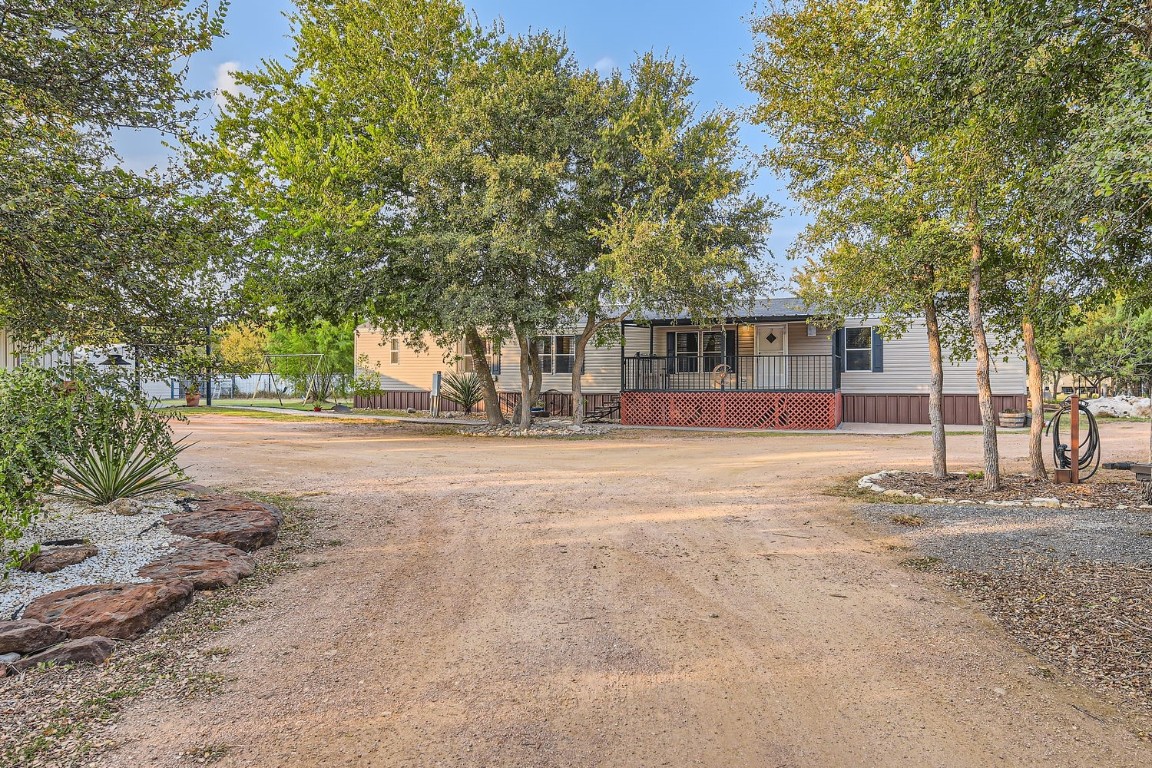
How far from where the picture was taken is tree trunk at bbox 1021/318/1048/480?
7.92 m

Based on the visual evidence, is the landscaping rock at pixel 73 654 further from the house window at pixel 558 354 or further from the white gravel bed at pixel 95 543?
the house window at pixel 558 354

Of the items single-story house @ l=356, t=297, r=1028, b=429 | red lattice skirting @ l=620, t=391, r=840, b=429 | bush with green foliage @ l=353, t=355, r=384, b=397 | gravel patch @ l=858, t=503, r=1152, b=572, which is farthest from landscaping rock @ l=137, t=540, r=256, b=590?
bush with green foliage @ l=353, t=355, r=384, b=397

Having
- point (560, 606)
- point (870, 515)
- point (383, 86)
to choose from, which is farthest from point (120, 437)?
point (383, 86)

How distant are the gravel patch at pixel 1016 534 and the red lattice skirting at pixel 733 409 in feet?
38.9

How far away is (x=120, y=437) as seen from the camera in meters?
5.28

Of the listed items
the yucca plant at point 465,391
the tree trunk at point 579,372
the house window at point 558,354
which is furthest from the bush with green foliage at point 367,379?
the tree trunk at point 579,372

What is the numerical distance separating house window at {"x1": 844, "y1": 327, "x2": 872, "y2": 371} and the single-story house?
31 mm

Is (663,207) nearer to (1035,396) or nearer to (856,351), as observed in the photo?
(1035,396)

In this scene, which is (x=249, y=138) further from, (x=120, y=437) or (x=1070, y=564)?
(x=1070, y=564)

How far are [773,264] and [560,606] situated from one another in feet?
43.6

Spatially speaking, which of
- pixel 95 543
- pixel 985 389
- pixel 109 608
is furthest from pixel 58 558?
pixel 985 389

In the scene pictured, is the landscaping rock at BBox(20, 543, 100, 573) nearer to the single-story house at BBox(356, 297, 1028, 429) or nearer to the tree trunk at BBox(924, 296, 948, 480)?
the tree trunk at BBox(924, 296, 948, 480)

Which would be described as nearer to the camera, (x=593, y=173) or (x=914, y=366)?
(x=593, y=173)

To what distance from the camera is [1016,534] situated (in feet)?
18.6
